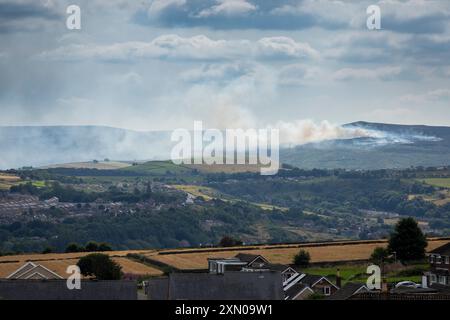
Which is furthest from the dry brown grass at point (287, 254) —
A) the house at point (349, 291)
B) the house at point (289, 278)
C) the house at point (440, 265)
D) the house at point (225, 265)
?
the house at point (349, 291)

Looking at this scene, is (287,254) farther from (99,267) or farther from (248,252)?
(99,267)

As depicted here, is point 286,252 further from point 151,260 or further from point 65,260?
point 65,260

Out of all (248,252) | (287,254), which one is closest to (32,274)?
(248,252)

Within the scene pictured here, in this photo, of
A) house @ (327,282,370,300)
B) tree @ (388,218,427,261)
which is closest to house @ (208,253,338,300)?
house @ (327,282,370,300)

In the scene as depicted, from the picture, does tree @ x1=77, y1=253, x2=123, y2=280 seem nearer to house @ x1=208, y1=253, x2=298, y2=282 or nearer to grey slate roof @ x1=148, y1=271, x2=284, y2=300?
house @ x1=208, y1=253, x2=298, y2=282
